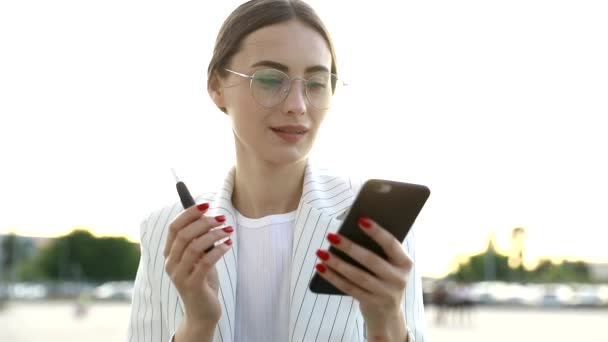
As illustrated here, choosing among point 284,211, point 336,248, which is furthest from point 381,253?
point 284,211

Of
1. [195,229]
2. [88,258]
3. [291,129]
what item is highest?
[291,129]

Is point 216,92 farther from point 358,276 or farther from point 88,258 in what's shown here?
point 88,258

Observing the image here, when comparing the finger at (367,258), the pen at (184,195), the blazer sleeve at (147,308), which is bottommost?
the blazer sleeve at (147,308)

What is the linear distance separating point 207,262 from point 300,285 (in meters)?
0.44

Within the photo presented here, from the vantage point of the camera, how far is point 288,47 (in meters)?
3.04

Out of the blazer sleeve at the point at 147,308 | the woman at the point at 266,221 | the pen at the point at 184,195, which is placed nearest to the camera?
the pen at the point at 184,195

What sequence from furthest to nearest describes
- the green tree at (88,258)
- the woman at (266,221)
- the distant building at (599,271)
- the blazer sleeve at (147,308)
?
the green tree at (88,258) < the distant building at (599,271) < the blazer sleeve at (147,308) < the woman at (266,221)

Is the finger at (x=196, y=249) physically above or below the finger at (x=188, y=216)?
below

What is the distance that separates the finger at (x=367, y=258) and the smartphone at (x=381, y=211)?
0.03m

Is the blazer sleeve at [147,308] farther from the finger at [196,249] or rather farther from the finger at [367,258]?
the finger at [367,258]

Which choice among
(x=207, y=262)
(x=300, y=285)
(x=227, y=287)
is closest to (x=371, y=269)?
(x=207, y=262)

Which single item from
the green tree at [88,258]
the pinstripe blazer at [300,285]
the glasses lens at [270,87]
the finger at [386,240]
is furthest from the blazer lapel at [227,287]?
the green tree at [88,258]

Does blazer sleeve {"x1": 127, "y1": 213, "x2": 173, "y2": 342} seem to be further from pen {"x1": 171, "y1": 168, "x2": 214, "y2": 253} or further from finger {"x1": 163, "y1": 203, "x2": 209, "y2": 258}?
finger {"x1": 163, "y1": 203, "x2": 209, "y2": 258}

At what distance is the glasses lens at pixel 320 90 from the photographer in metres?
3.04
